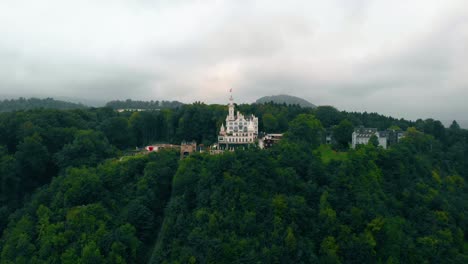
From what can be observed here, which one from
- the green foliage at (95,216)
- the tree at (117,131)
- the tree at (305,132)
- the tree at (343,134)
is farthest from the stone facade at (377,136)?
the tree at (117,131)

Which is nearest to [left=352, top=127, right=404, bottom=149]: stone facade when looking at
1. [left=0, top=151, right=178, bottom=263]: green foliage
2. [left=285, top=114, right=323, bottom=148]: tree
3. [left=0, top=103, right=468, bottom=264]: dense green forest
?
[left=285, top=114, right=323, bottom=148]: tree

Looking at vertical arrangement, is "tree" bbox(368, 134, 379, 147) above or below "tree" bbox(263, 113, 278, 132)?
below

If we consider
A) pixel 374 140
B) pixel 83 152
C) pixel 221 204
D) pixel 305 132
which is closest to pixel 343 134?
pixel 374 140

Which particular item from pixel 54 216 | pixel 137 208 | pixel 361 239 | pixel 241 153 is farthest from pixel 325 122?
pixel 54 216

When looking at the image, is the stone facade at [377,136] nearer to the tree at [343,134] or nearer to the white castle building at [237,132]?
the tree at [343,134]

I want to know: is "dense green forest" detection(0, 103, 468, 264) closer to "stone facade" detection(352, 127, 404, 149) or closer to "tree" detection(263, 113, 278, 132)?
"stone facade" detection(352, 127, 404, 149)

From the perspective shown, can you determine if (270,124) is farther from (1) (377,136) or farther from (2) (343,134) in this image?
(1) (377,136)
